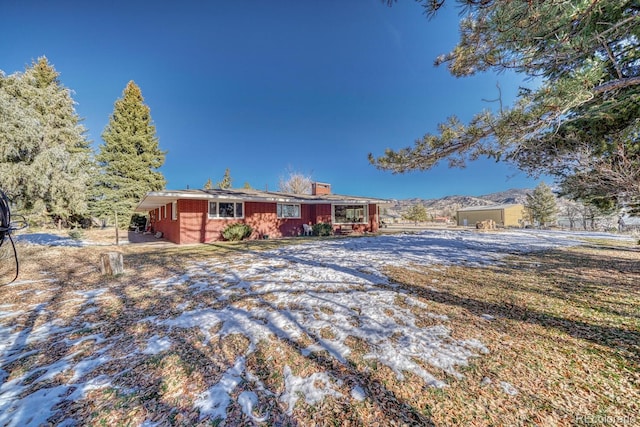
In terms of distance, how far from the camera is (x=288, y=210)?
49.5 ft

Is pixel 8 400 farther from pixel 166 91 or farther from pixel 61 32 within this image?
pixel 166 91

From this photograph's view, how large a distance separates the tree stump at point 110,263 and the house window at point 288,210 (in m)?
9.34

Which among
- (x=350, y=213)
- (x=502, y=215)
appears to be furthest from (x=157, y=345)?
(x=502, y=215)

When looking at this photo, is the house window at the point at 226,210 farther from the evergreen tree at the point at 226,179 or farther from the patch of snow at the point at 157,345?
the evergreen tree at the point at 226,179

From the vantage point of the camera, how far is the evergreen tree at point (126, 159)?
19344 millimetres

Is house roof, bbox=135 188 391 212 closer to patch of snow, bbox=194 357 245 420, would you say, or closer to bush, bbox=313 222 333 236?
bush, bbox=313 222 333 236

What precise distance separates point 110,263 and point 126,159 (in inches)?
773

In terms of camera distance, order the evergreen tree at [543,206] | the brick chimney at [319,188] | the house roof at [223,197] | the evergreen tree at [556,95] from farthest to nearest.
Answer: the evergreen tree at [543,206] → the brick chimney at [319,188] → the house roof at [223,197] → the evergreen tree at [556,95]

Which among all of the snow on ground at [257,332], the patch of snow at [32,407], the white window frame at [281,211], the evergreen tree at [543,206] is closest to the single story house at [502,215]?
the evergreen tree at [543,206]

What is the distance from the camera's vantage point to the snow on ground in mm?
1981

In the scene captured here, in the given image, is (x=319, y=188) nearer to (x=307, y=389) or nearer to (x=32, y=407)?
(x=307, y=389)

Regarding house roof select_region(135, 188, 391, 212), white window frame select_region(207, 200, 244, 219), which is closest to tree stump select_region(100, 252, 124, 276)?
house roof select_region(135, 188, 391, 212)

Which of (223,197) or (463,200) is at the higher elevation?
(463,200)

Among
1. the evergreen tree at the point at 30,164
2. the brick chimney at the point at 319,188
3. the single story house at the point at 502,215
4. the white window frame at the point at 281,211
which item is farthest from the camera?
the single story house at the point at 502,215
